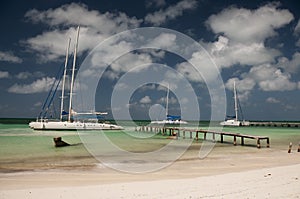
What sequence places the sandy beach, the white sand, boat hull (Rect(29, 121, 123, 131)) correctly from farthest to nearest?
boat hull (Rect(29, 121, 123, 131)) → the sandy beach → the white sand

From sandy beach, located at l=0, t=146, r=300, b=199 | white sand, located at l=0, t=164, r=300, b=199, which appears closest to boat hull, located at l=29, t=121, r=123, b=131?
sandy beach, located at l=0, t=146, r=300, b=199

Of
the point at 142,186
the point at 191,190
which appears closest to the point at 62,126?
the point at 142,186

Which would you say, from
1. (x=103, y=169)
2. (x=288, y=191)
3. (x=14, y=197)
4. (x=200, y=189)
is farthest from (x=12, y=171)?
(x=288, y=191)

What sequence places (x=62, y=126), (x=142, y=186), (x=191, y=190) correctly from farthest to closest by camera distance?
(x=62, y=126) → (x=142, y=186) → (x=191, y=190)

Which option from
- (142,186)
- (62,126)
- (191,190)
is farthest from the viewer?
(62,126)

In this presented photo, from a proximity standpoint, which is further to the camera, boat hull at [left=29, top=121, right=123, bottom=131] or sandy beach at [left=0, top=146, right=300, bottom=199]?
boat hull at [left=29, top=121, right=123, bottom=131]

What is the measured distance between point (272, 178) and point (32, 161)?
45.4ft

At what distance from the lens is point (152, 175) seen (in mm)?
12867

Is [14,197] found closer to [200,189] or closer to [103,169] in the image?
[200,189]

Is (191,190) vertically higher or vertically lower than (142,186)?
higher

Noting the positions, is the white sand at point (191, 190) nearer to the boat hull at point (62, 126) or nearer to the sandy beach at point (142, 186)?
the sandy beach at point (142, 186)

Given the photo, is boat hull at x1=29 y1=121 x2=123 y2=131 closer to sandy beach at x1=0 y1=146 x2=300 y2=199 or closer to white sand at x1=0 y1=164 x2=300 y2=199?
sandy beach at x1=0 y1=146 x2=300 y2=199

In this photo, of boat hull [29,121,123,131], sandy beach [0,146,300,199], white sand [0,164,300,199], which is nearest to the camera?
white sand [0,164,300,199]

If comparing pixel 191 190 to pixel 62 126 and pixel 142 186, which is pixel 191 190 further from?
pixel 62 126
